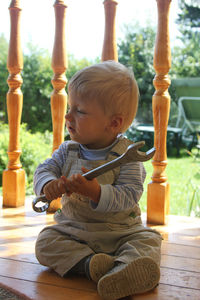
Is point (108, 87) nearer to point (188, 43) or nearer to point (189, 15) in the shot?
point (188, 43)

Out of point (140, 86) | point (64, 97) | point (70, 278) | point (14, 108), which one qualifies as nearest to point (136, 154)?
point (70, 278)

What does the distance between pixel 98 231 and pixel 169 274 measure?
0.89 feet

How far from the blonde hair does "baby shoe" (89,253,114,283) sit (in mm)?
472

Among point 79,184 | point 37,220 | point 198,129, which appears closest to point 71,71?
point 198,129

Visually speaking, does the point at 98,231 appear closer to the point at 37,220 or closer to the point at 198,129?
the point at 37,220

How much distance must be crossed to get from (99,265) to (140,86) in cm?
251

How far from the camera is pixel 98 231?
1.21m

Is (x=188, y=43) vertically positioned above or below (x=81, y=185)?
above

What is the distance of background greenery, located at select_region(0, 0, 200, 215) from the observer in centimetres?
326

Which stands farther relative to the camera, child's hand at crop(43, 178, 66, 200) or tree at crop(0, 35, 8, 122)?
tree at crop(0, 35, 8, 122)

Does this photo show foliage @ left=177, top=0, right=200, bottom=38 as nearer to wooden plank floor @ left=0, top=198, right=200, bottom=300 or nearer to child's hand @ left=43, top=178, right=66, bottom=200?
wooden plank floor @ left=0, top=198, right=200, bottom=300

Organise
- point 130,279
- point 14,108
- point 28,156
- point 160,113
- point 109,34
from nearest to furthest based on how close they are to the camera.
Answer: point 130,279
point 160,113
point 109,34
point 14,108
point 28,156

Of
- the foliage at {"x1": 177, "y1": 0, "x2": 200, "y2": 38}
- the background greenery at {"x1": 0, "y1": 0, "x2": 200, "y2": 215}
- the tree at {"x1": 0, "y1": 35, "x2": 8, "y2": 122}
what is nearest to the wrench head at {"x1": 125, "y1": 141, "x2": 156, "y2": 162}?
the background greenery at {"x1": 0, "y1": 0, "x2": 200, "y2": 215}

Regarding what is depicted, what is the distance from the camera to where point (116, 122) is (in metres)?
1.24
